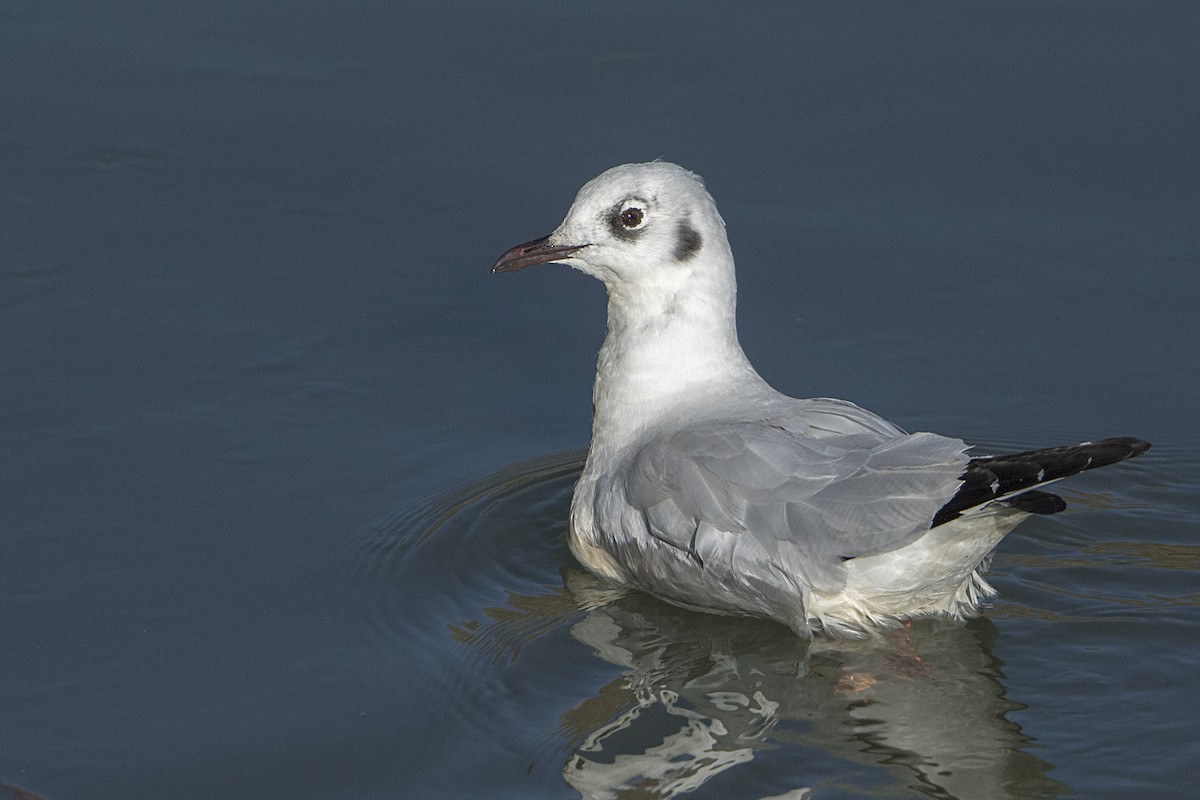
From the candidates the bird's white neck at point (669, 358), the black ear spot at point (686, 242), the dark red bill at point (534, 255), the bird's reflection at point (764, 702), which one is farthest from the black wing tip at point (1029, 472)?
the dark red bill at point (534, 255)

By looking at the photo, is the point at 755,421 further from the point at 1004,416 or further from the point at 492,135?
the point at 492,135

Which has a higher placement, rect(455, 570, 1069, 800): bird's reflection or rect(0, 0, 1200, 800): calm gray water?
rect(0, 0, 1200, 800): calm gray water

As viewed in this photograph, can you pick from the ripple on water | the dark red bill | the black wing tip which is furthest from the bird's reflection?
the dark red bill

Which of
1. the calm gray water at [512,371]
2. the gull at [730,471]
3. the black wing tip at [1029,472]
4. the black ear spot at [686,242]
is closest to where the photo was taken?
the black wing tip at [1029,472]

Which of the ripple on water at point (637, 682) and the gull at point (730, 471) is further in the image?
the gull at point (730, 471)

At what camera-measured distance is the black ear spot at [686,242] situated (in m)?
7.51

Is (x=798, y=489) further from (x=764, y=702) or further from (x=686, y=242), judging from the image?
(x=686, y=242)

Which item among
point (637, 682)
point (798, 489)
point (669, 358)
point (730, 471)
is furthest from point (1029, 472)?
point (669, 358)

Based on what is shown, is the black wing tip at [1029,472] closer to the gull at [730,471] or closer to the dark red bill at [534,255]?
the gull at [730,471]

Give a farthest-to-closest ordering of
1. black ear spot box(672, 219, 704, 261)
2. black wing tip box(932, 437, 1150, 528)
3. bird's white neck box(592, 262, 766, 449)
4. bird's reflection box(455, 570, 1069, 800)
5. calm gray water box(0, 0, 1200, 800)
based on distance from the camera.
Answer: bird's white neck box(592, 262, 766, 449), black ear spot box(672, 219, 704, 261), calm gray water box(0, 0, 1200, 800), bird's reflection box(455, 570, 1069, 800), black wing tip box(932, 437, 1150, 528)

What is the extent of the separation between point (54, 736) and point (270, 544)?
1.52 m

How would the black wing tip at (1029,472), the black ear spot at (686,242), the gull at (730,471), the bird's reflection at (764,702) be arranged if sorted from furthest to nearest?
the black ear spot at (686,242)
the gull at (730,471)
the bird's reflection at (764,702)
the black wing tip at (1029,472)

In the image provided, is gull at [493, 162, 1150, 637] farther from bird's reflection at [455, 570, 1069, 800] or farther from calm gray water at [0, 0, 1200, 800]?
calm gray water at [0, 0, 1200, 800]

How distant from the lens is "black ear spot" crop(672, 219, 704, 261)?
296 inches
